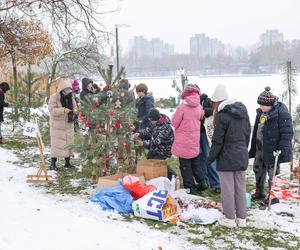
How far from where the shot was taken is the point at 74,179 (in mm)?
7852

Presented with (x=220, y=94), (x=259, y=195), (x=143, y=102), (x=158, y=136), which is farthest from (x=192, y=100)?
(x=143, y=102)

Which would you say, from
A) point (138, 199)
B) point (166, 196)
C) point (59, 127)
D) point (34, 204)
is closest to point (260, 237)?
point (166, 196)

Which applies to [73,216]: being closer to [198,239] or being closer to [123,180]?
[123,180]

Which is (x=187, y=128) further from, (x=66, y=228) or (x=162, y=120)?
(x=66, y=228)

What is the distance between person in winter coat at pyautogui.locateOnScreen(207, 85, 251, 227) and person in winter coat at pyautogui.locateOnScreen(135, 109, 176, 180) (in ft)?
5.23

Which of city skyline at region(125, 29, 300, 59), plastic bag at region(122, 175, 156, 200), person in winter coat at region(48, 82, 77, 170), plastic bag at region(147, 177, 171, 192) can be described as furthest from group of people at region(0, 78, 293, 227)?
city skyline at region(125, 29, 300, 59)

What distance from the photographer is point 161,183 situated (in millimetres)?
6793

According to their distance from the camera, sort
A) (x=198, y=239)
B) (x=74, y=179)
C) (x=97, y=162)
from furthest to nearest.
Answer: (x=74, y=179), (x=97, y=162), (x=198, y=239)

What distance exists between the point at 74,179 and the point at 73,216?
8.24 feet

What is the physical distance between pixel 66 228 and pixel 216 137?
84.6 inches

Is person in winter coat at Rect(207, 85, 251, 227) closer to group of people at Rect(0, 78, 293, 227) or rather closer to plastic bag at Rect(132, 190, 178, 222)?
group of people at Rect(0, 78, 293, 227)

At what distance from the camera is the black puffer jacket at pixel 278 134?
20.7 feet

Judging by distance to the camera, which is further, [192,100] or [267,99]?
[192,100]

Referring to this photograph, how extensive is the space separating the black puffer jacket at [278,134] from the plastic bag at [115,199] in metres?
2.16
